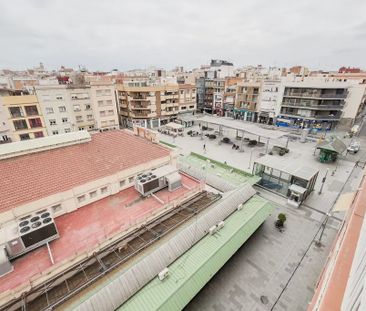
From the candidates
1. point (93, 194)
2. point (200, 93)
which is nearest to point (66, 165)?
point (93, 194)

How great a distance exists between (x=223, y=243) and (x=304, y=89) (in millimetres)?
60127

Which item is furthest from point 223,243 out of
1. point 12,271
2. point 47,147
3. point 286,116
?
point 286,116

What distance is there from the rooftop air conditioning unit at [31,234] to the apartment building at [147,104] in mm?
50528

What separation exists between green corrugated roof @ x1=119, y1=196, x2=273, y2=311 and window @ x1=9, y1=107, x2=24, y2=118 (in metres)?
46.8

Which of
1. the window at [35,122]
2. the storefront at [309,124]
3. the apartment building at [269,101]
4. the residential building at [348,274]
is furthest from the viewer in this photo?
the apartment building at [269,101]

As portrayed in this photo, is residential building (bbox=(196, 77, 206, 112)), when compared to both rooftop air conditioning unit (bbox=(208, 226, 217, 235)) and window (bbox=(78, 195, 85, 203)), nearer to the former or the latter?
window (bbox=(78, 195, 85, 203))

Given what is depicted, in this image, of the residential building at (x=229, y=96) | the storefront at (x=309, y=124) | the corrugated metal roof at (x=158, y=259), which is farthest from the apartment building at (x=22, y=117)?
the storefront at (x=309, y=124)

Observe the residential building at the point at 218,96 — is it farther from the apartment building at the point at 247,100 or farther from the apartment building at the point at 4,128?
the apartment building at the point at 4,128

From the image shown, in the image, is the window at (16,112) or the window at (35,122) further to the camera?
the window at (35,122)

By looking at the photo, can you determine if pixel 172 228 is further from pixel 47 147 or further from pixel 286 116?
pixel 286 116

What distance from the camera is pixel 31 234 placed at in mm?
15523

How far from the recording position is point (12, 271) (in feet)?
47.3

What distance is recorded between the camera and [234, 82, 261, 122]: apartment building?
6835cm

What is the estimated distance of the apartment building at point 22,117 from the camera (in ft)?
135
